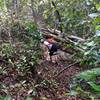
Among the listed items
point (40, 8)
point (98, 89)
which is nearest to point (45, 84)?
point (98, 89)

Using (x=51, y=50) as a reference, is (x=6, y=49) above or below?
above

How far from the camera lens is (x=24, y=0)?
331 inches

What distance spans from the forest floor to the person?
68 centimetres

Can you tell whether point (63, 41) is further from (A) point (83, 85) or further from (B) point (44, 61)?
(A) point (83, 85)

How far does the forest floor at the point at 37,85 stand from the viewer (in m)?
4.07

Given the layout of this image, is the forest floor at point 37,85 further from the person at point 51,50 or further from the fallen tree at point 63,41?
the fallen tree at point 63,41

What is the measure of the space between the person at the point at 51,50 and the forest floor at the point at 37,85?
0.68 metres

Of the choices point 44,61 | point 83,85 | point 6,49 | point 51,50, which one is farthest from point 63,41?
point 83,85

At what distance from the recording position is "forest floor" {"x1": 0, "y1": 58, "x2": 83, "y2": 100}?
4068mm

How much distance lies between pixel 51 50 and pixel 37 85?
5.79ft

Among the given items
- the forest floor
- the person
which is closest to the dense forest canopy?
the forest floor

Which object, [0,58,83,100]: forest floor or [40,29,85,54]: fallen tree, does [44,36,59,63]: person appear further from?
[0,58,83,100]: forest floor

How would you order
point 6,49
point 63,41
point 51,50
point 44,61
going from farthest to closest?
point 63,41 → point 51,50 → point 44,61 → point 6,49

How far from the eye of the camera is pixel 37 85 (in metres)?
4.25
